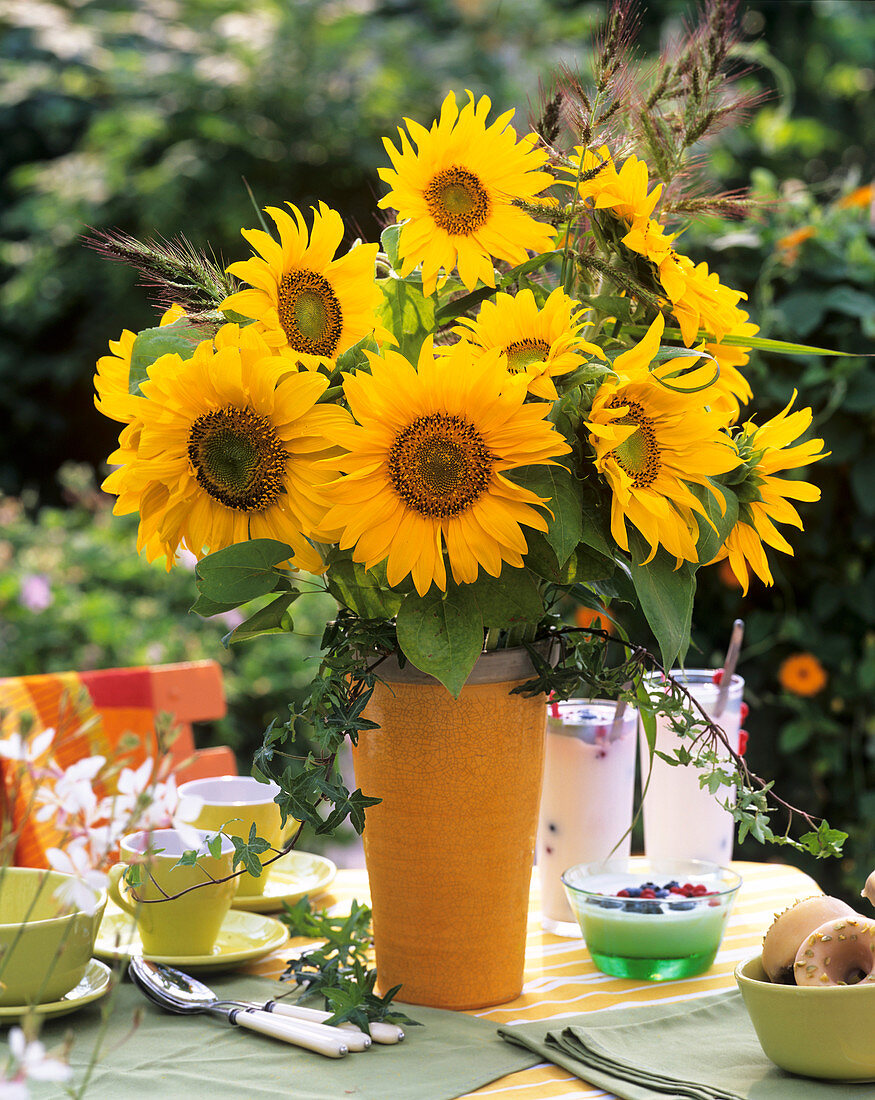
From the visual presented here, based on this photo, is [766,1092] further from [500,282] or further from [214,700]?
[214,700]

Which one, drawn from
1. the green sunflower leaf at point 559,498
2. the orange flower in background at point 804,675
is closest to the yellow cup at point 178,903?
the green sunflower leaf at point 559,498

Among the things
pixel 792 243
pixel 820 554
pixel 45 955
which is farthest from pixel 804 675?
pixel 45 955

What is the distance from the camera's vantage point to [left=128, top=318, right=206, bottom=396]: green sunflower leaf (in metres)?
0.77

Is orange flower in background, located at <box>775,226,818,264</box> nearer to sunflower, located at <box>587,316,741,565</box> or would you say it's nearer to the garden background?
the garden background

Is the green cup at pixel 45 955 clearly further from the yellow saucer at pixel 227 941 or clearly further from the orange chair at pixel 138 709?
the orange chair at pixel 138 709

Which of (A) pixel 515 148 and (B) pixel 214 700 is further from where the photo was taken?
(B) pixel 214 700

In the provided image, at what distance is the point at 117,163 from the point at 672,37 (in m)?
4.09

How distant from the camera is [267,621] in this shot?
775 mm

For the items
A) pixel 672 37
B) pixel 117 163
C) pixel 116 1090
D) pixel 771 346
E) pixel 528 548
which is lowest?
pixel 116 1090

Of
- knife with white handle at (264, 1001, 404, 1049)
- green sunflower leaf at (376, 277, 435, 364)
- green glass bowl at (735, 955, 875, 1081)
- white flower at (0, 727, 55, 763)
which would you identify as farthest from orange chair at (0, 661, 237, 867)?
white flower at (0, 727, 55, 763)

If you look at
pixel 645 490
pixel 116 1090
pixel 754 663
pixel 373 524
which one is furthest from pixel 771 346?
pixel 754 663

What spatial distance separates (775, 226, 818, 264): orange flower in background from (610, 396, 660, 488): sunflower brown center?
51.1 inches

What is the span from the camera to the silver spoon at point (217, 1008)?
0.74 meters

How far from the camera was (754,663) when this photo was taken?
6.86 feet
